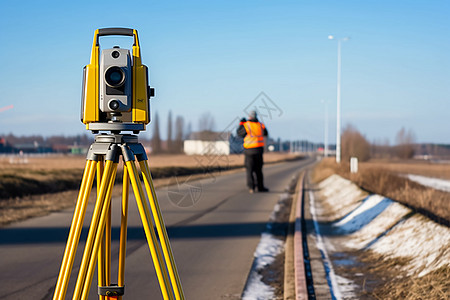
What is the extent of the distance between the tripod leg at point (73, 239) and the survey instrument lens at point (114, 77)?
0.49m

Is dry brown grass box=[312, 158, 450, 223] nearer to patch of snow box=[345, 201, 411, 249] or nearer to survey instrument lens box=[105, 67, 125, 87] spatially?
patch of snow box=[345, 201, 411, 249]

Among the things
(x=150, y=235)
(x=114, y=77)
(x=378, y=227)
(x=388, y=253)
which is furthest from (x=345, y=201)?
(x=114, y=77)

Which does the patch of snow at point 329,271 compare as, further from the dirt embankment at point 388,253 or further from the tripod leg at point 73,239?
the tripod leg at point 73,239

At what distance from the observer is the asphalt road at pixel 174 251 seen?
482cm

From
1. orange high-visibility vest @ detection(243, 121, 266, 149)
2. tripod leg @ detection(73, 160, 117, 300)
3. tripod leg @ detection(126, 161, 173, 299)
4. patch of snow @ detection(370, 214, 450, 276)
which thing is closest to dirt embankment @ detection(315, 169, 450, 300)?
patch of snow @ detection(370, 214, 450, 276)

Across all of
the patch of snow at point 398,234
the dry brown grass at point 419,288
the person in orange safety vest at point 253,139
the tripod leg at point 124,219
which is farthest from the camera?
the person in orange safety vest at point 253,139

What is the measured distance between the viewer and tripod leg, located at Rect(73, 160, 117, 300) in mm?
2660

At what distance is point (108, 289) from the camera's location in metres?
3.02

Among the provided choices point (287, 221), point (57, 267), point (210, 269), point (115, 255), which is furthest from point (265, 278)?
point (287, 221)

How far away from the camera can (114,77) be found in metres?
2.82

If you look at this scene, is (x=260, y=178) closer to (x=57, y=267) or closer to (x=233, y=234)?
(x=233, y=234)

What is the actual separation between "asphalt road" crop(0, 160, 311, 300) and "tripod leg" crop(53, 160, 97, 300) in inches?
76.2

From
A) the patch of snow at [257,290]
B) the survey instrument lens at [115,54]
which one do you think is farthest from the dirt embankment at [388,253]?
the survey instrument lens at [115,54]

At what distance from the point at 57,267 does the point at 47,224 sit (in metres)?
3.14
